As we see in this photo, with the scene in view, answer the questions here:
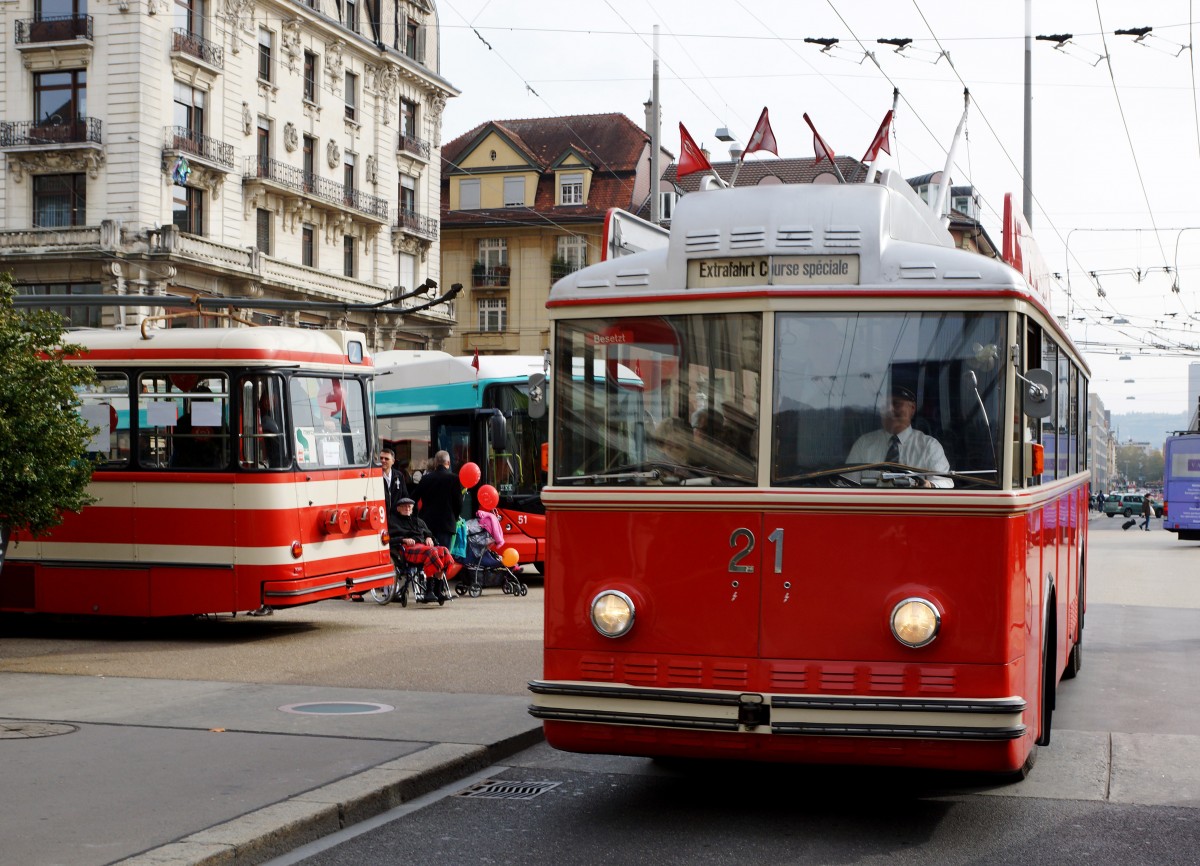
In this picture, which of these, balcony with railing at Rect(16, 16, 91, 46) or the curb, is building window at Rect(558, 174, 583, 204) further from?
the curb

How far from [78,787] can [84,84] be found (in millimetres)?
42112

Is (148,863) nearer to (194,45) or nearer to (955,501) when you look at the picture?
(955,501)

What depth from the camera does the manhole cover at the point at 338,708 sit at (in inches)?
393

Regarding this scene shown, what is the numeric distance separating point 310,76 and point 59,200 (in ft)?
37.0

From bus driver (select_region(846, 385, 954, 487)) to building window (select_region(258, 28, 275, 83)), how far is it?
46819mm

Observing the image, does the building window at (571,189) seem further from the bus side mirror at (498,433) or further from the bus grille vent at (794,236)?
the bus grille vent at (794,236)

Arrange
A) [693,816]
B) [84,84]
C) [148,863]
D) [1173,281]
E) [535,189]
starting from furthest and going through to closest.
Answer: [535,189] → [84,84] → [1173,281] → [693,816] → [148,863]

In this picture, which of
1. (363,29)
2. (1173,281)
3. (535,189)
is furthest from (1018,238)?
(535,189)

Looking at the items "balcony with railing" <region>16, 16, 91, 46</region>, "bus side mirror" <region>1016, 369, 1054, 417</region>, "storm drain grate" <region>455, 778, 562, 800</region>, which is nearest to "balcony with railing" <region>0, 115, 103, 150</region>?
"balcony with railing" <region>16, 16, 91, 46</region>

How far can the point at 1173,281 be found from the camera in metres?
40.1

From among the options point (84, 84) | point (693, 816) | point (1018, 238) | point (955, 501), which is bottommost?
point (693, 816)

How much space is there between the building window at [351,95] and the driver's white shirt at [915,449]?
51867mm

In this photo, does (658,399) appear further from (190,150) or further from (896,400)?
(190,150)

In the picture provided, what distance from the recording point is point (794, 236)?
707 cm
